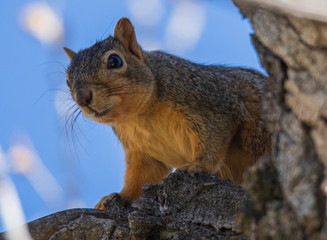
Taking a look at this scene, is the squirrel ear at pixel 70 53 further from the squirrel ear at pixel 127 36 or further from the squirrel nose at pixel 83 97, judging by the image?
the squirrel nose at pixel 83 97

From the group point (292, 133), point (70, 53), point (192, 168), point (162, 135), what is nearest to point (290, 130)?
point (292, 133)

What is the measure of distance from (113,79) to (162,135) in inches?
27.3

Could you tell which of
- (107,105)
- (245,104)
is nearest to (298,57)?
(107,105)

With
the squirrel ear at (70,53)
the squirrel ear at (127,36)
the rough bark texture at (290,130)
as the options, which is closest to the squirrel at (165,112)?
the squirrel ear at (127,36)

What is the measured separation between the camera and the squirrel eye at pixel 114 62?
3.80 m

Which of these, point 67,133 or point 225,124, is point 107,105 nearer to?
point 67,133

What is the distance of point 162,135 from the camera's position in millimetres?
3969

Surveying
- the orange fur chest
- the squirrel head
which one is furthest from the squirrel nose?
the orange fur chest

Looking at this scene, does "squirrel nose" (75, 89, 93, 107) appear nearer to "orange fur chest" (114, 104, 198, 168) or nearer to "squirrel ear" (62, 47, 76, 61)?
"orange fur chest" (114, 104, 198, 168)

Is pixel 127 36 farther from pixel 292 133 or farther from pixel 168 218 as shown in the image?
pixel 292 133

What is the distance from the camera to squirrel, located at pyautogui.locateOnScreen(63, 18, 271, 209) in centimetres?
372

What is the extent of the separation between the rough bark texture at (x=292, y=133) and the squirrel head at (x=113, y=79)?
1859mm

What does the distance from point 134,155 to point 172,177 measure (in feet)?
4.49

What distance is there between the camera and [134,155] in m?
4.30
